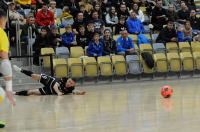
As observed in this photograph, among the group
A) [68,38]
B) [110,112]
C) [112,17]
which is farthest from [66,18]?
[110,112]

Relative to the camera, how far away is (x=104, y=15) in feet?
66.1

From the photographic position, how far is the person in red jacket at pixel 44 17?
60.1 ft

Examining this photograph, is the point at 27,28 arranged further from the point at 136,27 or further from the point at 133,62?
the point at 136,27

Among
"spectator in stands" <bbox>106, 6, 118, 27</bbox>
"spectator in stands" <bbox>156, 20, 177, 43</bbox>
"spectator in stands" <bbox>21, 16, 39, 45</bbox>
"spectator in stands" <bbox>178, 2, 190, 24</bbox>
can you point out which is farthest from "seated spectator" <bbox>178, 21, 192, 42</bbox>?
"spectator in stands" <bbox>21, 16, 39, 45</bbox>

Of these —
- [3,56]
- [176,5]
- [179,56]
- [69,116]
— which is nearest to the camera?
[3,56]

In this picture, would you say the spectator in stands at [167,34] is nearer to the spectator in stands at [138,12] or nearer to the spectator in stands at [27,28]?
the spectator in stands at [138,12]

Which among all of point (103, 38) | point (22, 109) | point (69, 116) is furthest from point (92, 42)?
point (69, 116)

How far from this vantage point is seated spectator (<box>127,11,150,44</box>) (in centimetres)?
1922

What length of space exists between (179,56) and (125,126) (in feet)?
34.5

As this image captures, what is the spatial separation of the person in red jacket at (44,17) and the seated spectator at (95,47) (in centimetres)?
164

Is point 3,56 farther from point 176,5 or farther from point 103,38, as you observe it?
point 176,5

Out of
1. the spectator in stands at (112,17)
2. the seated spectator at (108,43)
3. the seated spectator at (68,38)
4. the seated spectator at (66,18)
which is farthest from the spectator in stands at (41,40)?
the spectator in stands at (112,17)

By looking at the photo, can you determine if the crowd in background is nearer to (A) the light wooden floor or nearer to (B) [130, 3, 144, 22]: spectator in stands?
(B) [130, 3, 144, 22]: spectator in stands

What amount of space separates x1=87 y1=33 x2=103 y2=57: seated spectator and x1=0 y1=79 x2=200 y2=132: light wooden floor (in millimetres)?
2123
